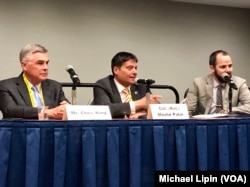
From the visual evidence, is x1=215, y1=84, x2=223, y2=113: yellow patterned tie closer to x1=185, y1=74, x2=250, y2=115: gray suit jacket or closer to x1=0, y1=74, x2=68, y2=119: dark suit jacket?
x1=185, y1=74, x2=250, y2=115: gray suit jacket

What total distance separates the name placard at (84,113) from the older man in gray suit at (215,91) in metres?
1.38

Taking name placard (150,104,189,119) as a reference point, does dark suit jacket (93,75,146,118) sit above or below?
above

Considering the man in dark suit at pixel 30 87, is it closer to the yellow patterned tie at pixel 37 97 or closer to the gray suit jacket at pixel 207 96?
the yellow patterned tie at pixel 37 97

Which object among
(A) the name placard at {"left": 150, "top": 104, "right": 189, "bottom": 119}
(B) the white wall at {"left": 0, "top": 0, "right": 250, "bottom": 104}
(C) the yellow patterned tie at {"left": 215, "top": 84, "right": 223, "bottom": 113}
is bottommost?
(A) the name placard at {"left": 150, "top": 104, "right": 189, "bottom": 119}

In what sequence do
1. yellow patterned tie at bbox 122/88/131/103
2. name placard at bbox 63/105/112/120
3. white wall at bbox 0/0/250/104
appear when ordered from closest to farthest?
name placard at bbox 63/105/112/120 → yellow patterned tie at bbox 122/88/131/103 → white wall at bbox 0/0/250/104

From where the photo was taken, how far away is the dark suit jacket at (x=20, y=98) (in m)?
2.25

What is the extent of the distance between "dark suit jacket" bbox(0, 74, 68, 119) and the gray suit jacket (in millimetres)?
1063

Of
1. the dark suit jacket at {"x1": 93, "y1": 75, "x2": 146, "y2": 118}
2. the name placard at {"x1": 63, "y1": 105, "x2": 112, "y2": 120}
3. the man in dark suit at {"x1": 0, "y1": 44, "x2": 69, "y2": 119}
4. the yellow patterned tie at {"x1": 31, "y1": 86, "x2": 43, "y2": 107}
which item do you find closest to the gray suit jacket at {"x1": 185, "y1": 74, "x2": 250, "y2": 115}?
the dark suit jacket at {"x1": 93, "y1": 75, "x2": 146, "y2": 118}

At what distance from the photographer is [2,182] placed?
1520 millimetres

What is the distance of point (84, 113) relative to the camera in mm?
1721

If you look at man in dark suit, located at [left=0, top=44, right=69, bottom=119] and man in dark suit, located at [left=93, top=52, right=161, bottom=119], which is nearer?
man in dark suit, located at [left=0, top=44, right=69, bottom=119]

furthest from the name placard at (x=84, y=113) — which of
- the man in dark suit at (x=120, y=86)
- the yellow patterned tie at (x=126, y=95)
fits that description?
the yellow patterned tie at (x=126, y=95)

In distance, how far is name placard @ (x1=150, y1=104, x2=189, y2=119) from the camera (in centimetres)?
184

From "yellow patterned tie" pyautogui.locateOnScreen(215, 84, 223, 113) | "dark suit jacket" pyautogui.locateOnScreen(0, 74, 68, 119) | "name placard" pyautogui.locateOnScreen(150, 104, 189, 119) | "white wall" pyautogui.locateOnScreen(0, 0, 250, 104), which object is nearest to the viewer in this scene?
"name placard" pyautogui.locateOnScreen(150, 104, 189, 119)
